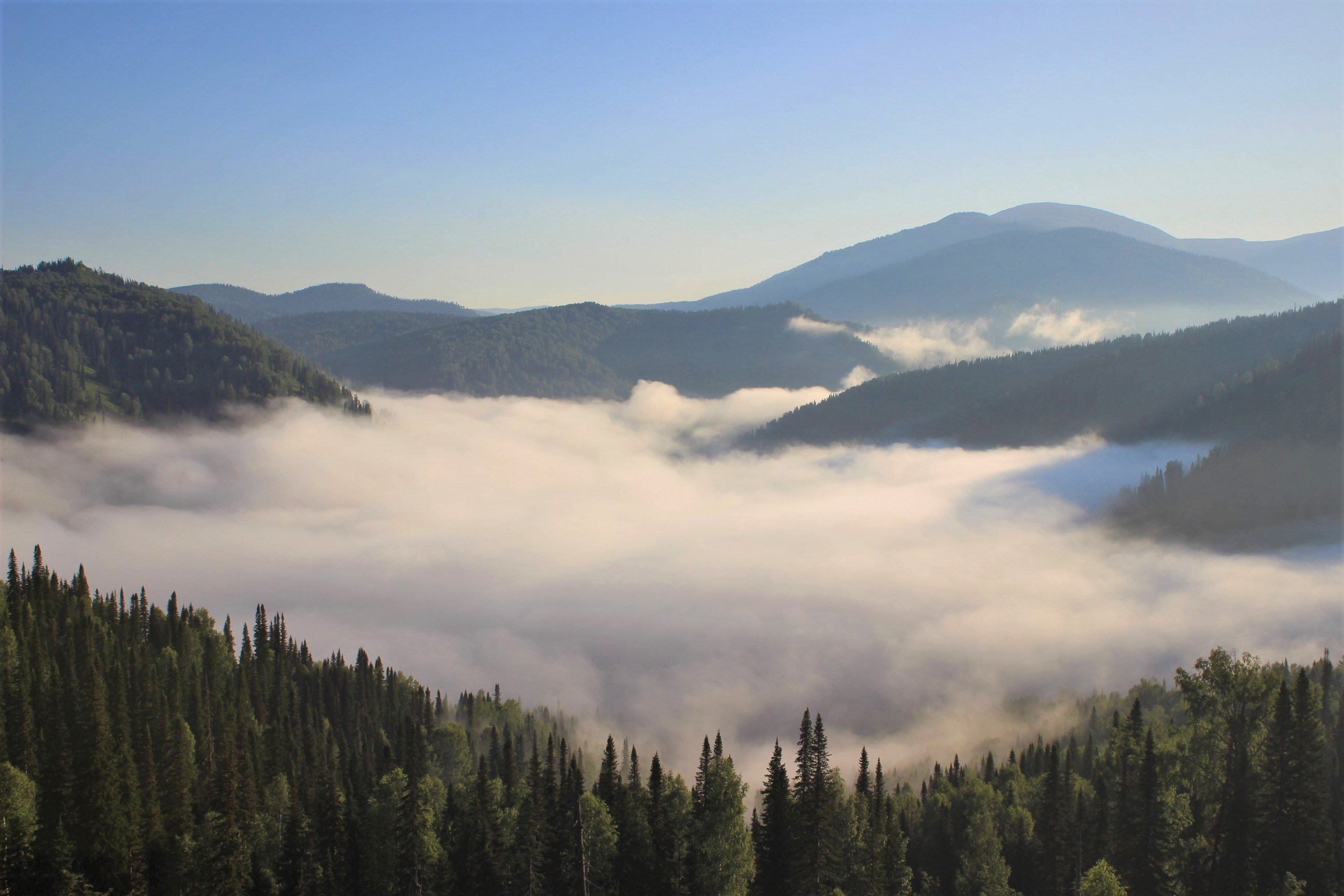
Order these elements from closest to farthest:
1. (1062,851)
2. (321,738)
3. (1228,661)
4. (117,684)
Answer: (1228,661)
(1062,851)
(117,684)
(321,738)

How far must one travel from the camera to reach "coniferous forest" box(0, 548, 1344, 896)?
68.3 m

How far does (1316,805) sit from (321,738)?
104070 millimetres

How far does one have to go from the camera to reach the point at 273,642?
160500mm

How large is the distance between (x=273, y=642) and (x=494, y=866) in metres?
101

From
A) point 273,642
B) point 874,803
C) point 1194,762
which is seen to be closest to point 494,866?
point 874,803

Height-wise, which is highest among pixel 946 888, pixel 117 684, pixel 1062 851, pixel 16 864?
pixel 117 684

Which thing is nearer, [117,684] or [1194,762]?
[1194,762]

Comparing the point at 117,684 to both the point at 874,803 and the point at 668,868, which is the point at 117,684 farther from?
the point at 874,803

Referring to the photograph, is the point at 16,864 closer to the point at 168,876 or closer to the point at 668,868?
the point at 168,876

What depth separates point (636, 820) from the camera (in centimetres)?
7575

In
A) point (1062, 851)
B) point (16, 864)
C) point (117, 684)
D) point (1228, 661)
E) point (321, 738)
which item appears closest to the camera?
point (16, 864)

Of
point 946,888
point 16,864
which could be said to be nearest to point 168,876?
point 16,864

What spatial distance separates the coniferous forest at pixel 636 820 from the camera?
68.3 metres

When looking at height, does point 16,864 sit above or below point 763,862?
above
